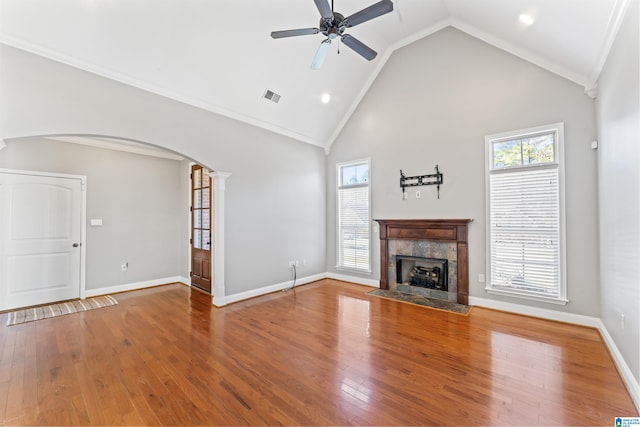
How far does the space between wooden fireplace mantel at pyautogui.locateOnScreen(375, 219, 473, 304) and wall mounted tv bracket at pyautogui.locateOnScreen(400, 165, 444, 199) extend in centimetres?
64

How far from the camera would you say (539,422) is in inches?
73.2

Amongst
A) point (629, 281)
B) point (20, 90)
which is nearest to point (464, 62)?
point (629, 281)

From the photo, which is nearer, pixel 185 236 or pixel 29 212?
pixel 29 212

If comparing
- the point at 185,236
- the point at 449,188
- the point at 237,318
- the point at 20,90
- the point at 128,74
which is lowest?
the point at 237,318

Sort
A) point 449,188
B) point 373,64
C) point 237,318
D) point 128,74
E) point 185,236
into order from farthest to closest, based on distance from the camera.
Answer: point 185,236 < point 373,64 < point 449,188 < point 237,318 < point 128,74

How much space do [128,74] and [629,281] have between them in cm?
559

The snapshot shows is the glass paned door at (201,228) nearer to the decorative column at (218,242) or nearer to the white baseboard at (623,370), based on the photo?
the decorative column at (218,242)

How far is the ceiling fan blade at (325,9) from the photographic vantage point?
2.39 m

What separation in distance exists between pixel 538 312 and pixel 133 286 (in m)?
6.97

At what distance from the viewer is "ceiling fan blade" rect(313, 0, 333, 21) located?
2393mm

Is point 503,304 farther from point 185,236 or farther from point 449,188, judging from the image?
point 185,236

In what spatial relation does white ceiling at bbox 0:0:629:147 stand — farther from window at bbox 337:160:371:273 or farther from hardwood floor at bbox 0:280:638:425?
hardwood floor at bbox 0:280:638:425

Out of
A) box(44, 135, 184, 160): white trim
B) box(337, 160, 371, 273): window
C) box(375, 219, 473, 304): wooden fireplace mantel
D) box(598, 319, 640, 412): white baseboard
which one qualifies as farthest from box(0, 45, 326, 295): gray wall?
box(598, 319, 640, 412): white baseboard

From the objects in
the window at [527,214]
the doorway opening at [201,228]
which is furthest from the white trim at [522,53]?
the doorway opening at [201,228]
